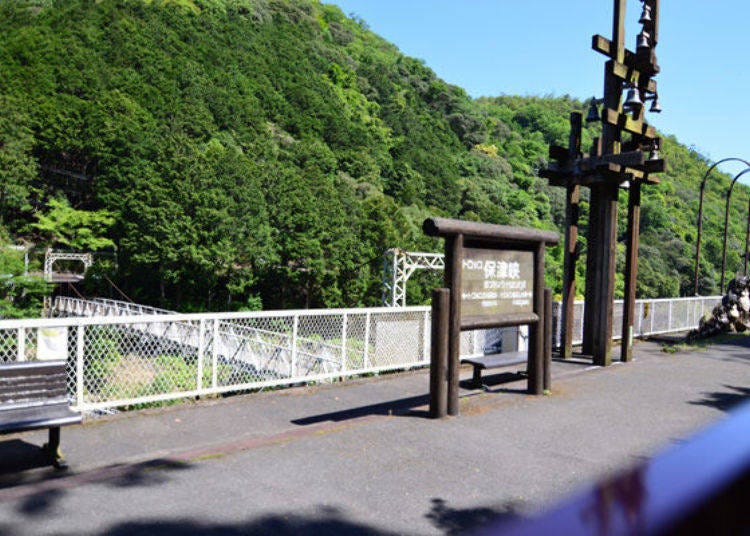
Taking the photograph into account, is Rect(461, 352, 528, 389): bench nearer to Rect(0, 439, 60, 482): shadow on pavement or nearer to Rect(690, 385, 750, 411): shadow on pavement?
Rect(690, 385, 750, 411): shadow on pavement

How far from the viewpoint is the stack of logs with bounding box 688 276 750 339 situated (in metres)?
17.4

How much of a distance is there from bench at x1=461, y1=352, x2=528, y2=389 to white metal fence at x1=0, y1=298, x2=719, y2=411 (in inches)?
80.9

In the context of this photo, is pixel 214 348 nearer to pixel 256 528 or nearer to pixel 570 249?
pixel 256 528

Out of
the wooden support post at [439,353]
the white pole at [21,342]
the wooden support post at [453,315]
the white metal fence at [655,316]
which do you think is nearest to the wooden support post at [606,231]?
the white metal fence at [655,316]

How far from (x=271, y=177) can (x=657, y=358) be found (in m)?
45.6

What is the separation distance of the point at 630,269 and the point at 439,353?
6950mm

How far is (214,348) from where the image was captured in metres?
8.02

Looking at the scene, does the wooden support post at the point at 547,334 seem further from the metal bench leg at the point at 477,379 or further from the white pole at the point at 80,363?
the white pole at the point at 80,363

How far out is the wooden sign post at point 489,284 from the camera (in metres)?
7.37

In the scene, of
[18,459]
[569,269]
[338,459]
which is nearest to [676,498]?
[338,459]

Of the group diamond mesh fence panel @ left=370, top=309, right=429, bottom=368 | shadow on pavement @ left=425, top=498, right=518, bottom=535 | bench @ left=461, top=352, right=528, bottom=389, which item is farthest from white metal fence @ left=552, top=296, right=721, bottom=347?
shadow on pavement @ left=425, top=498, right=518, bottom=535

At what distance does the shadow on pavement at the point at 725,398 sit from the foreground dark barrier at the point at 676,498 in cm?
887

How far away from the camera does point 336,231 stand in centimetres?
5031

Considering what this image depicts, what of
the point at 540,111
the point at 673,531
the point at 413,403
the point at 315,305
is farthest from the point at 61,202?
the point at 540,111
